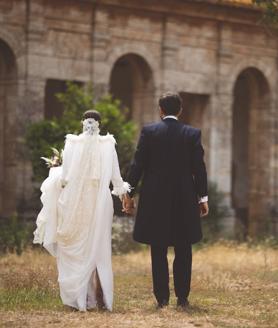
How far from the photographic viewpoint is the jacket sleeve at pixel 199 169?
11633 millimetres

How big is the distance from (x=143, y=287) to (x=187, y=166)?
3.61m

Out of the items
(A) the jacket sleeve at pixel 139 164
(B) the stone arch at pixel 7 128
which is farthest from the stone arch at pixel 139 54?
(A) the jacket sleeve at pixel 139 164

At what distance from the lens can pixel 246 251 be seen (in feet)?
67.2

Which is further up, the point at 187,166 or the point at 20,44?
the point at 20,44

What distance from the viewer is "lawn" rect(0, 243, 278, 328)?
11000 millimetres

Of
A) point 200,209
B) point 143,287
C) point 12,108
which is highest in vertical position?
point 12,108

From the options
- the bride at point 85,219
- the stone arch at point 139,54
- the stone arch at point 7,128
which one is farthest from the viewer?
the stone arch at point 139,54

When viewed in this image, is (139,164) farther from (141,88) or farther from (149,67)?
(141,88)

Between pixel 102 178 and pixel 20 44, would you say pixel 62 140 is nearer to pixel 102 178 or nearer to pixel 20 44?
pixel 20 44

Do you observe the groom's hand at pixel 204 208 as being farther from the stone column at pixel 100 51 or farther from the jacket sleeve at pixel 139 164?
the stone column at pixel 100 51

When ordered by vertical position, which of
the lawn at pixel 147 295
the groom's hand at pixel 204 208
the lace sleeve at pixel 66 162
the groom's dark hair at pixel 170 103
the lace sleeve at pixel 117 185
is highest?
the groom's dark hair at pixel 170 103

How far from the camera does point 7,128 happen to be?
22.1 m

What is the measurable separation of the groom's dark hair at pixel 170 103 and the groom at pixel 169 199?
0.67 ft

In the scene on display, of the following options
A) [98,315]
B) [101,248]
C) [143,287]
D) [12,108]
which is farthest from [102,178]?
[12,108]
